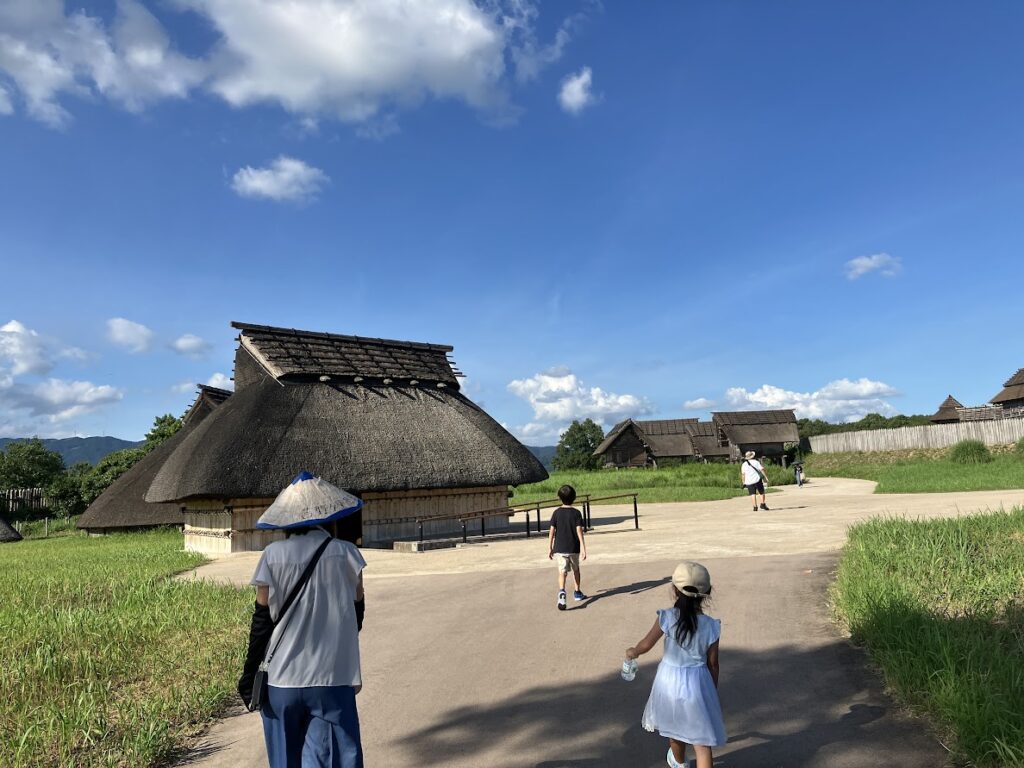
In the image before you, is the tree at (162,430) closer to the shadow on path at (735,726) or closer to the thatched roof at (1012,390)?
the shadow on path at (735,726)

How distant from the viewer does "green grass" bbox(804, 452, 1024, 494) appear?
23719 millimetres

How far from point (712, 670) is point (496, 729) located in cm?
168

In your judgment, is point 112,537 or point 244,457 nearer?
point 244,457

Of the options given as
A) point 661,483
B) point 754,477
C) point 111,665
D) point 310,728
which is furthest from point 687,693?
point 661,483

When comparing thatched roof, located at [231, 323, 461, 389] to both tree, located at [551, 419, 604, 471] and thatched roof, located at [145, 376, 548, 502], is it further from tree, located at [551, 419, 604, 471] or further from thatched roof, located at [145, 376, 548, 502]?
tree, located at [551, 419, 604, 471]

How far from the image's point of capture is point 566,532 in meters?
8.44

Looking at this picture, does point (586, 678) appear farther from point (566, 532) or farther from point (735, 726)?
point (566, 532)

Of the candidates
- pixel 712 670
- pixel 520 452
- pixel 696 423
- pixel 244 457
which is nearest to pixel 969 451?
pixel 520 452

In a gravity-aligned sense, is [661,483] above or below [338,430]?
below

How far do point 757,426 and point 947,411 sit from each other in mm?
Answer: 21248

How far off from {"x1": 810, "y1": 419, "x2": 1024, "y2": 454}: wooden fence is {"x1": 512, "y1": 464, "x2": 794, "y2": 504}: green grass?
814cm

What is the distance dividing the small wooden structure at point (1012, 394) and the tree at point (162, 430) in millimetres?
58646

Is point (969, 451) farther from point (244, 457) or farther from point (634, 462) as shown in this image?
point (244, 457)

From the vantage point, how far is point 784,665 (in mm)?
5707
